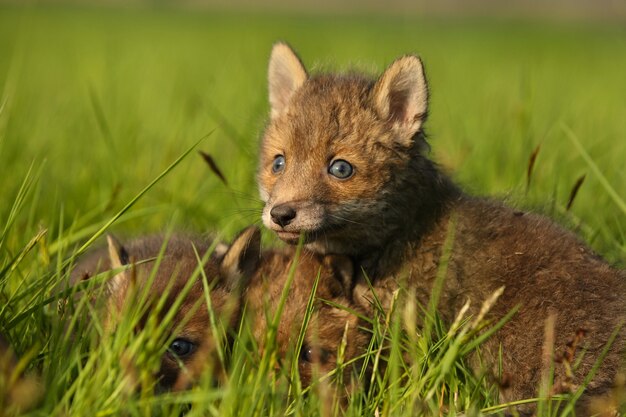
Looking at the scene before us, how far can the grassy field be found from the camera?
3.29 m

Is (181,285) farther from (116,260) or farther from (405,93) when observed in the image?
(405,93)

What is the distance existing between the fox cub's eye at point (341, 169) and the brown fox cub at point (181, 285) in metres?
0.52

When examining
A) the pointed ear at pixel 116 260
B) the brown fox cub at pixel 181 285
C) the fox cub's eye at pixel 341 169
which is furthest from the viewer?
A: the fox cub's eye at pixel 341 169

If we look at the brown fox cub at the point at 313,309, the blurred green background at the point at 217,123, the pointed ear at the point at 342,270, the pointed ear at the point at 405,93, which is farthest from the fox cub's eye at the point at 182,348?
the pointed ear at the point at 405,93

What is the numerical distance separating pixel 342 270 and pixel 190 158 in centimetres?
284

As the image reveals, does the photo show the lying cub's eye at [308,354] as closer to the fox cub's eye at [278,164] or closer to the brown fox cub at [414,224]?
the brown fox cub at [414,224]

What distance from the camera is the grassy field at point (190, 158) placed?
130 inches

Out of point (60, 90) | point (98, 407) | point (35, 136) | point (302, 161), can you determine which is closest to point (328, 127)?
point (302, 161)

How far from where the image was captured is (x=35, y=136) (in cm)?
788

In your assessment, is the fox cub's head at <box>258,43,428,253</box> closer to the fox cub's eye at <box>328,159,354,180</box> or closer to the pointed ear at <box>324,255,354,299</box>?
the fox cub's eye at <box>328,159,354,180</box>

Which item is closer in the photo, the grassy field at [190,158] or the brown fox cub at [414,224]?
the grassy field at [190,158]

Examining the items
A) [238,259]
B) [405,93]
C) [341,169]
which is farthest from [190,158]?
[238,259]

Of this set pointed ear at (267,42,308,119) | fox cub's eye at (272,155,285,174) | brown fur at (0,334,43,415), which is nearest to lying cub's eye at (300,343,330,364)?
fox cub's eye at (272,155,285,174)

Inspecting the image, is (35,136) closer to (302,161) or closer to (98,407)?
(302,161)
